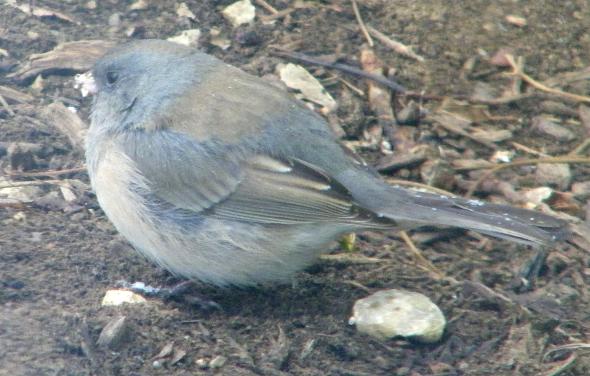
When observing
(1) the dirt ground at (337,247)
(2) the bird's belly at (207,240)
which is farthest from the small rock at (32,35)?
(2) the bird's belly at (207,240)

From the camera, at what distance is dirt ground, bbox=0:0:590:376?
3.79m

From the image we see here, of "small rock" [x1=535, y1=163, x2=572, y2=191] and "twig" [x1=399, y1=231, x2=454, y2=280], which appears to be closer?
"twig" [x1=399, y1=231, x2=454, y2=280]

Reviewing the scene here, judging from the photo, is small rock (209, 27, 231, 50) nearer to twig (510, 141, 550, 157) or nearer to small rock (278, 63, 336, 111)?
small rock (278, 63, 336, 111)

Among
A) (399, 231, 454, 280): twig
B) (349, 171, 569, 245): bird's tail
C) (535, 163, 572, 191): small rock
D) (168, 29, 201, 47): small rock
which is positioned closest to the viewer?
(349, 171, 569, 245): bird's tail

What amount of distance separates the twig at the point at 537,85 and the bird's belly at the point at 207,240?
6.95ft

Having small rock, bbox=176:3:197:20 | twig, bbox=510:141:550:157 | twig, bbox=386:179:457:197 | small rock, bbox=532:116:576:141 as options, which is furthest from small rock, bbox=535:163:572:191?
small rock, bbox=176:3:197:20

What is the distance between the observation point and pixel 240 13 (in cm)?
588

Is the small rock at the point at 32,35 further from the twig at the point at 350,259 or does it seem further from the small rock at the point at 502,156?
the small rock at the point at 502,156

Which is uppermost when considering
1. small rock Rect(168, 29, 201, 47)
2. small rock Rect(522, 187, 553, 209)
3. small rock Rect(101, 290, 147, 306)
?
small rock Rect(168, 29, 201, 47)

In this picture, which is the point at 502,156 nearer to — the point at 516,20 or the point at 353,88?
the point at 353,88

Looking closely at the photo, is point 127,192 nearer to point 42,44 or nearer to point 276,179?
point 276,179

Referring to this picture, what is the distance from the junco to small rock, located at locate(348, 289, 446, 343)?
0.35 meters

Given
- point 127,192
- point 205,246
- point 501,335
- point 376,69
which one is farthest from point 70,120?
point 501,335

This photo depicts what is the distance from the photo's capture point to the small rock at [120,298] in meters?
4.07
